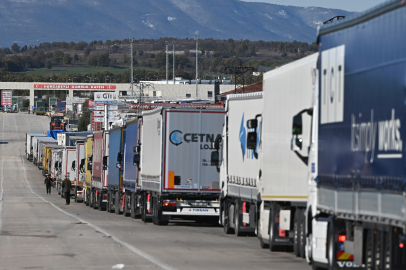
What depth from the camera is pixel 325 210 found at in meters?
11.0

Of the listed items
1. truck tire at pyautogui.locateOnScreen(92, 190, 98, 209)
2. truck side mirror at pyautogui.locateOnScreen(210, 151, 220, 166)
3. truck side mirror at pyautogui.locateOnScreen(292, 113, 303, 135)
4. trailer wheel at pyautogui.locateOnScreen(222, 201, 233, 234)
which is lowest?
truck tire at pyautogui.locateOnScreen(92, 190, 98, 209)

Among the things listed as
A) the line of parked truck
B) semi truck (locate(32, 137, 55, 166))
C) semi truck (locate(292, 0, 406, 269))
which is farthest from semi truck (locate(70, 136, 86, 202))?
semi truck (locate(32, 137, 55, 166))

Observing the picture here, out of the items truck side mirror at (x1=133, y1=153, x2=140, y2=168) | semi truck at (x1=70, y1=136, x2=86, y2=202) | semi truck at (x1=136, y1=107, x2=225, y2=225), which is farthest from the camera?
semi truck at (x1=70, y1=136, x2=86, y2=202)

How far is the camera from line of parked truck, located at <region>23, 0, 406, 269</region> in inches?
340

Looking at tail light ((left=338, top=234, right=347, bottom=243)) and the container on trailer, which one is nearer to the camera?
tail light ((left=338, top=234, right=347, bottom=243))

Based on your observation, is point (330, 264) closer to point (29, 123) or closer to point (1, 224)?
point (1, 224)

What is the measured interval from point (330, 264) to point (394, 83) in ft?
11.3

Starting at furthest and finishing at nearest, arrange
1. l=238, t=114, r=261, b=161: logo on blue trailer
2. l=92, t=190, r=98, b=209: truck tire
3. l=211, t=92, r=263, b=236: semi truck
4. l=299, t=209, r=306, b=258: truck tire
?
l=92, t=190, r=98, b=209: truck tire
l=238, t=114, r=261, b=161: logo on blue trailer
l=211, t=92, r=263, b=236: semi truck
l=299, t=209, r=306, b=258: truck tire

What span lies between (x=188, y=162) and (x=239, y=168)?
3.68 meters

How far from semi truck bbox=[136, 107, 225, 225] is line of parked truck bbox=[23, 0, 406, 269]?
30 mm

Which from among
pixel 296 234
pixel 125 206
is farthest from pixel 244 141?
pixel 125 206

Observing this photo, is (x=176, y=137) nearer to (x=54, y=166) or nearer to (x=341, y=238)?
(x=341, y=238)

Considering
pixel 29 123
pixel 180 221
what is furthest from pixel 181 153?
pixel 29 123

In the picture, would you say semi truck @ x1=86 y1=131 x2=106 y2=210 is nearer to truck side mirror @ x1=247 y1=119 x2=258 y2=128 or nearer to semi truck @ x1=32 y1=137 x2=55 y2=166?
truck side mirror @ x1=247 y1=119 x2=258 y2=128
